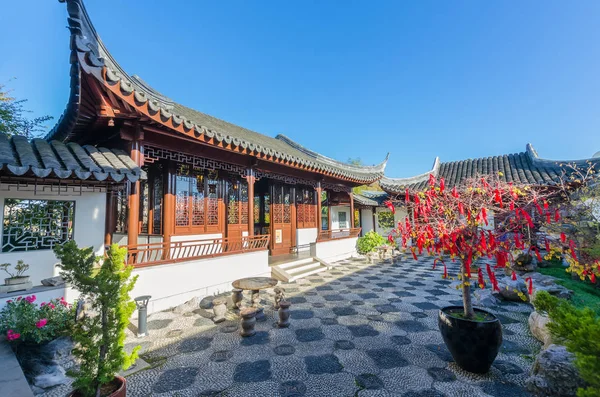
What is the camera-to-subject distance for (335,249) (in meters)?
9.36

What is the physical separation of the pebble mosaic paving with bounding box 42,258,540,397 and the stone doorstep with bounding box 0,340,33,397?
31.1 inches

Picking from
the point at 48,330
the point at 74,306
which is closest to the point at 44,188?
the point at 74,306

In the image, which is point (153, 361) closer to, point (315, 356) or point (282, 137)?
point (315, 356)

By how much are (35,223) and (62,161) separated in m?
1.22

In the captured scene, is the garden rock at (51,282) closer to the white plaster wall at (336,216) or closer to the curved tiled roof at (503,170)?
the white plaster wall at (336,216)

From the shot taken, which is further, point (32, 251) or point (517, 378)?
point (32, 251)

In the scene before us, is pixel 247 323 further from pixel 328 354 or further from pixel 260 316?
pixel 328 354

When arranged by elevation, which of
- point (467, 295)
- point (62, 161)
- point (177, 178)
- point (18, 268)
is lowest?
point (467, 295)

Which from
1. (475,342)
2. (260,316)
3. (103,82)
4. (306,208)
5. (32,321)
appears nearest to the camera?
(475,342)

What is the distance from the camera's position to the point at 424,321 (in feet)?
12.8

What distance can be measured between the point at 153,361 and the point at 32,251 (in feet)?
8.95

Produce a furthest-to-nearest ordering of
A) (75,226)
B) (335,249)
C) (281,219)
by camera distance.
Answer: (335,249) → (281,219) → (75,226)

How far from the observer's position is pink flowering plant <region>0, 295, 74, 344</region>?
2.60 meters

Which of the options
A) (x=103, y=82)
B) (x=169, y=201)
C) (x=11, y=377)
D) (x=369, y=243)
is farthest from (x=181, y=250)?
(x=369, y=243)
